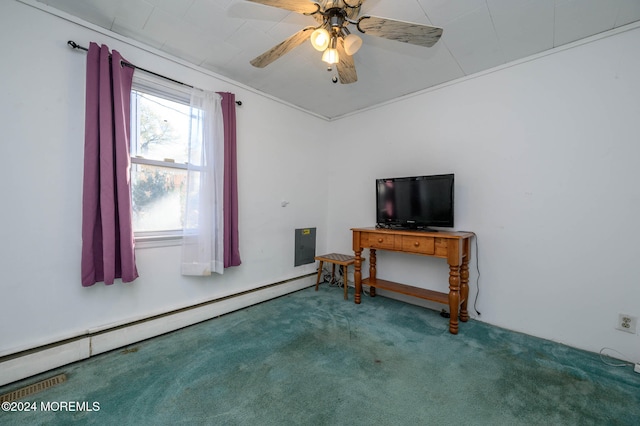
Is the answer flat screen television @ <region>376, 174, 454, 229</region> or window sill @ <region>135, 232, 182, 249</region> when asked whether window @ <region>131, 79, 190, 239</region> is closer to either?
window sill @ <region>135, 232, 182, 249</region>

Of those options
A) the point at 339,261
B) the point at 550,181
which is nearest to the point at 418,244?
the point at 339,261

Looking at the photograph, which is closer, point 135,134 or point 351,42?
point 351,42

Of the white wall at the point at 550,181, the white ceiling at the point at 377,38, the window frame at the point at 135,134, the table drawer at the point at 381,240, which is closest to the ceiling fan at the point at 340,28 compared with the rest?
the white ceiling at the point at 377,38

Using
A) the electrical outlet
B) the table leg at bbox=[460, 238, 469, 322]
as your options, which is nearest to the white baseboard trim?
the table leg at bbox=[460, 238, 469, 322]

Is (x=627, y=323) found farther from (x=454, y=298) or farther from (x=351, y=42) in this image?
(x=351, y=42)

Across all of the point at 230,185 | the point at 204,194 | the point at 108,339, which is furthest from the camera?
the point at 230,185

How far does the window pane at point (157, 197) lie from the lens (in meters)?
2.05

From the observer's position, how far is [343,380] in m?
1.54

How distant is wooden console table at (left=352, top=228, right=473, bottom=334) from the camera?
2.13 metres

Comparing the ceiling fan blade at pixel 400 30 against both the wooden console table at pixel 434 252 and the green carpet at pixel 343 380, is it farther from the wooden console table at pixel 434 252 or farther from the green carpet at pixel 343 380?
the green carpet at pixel 343 380

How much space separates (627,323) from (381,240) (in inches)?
71.5

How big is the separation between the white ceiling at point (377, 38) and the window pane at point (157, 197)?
3.29ft

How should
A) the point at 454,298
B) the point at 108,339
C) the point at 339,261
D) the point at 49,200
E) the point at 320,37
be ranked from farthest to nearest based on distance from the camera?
the point at 339,261 < the point at 454,298 < the point at 108,339 < the point at 49,200 < the point at 320,37

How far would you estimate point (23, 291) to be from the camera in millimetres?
1585
